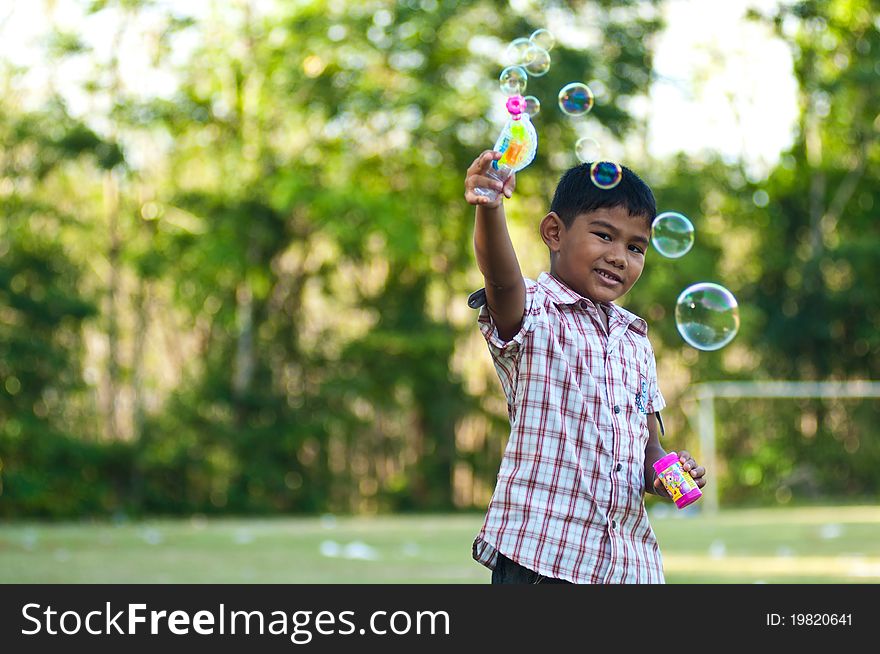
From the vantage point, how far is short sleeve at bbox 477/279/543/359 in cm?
315

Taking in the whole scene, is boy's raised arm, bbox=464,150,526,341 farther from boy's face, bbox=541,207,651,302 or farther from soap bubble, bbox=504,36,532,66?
soap bubble, bbox=504,36,532,66

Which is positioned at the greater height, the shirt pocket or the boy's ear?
the boy's ear

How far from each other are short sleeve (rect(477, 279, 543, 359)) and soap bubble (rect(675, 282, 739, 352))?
130 cm

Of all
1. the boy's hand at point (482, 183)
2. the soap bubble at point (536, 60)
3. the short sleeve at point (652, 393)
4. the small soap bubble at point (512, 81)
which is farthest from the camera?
the soap bubble at point (536, 60)

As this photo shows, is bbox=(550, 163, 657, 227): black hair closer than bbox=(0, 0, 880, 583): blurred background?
Yes

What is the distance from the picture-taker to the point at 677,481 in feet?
10.8

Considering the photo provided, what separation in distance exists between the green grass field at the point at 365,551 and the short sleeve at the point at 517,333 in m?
4.59

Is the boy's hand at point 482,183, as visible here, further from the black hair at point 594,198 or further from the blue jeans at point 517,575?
the blue jeans at point 517,575

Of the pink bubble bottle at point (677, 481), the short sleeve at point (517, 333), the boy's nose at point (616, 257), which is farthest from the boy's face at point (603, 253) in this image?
the pink bubble bottle at point (677, 481)

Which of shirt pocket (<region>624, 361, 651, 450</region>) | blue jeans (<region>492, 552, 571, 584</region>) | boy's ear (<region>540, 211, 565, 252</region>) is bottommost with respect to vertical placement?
blue jeans (<region>492, 552, 571, 584</region>)

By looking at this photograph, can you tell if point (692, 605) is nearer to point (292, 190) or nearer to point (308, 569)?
point (308, 569)

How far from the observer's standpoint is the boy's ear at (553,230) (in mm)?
3316

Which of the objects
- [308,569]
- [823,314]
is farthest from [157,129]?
[308,569]

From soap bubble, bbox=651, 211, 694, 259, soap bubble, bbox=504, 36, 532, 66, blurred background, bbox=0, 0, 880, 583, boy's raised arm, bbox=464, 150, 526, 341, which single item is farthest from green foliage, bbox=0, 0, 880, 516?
boy's raised arm, bbox=464, 150, 526, 341
